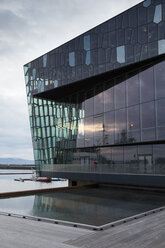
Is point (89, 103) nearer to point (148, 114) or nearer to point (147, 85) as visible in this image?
point (147, 85)

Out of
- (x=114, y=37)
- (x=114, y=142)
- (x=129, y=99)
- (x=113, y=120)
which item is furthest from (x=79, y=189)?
(x=114, y=37)

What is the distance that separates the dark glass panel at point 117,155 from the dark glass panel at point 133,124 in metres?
2.68

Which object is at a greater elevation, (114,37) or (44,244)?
(114,37)

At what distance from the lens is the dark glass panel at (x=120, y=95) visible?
2923 centimetres

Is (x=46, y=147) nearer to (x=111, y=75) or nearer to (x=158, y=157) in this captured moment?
(x=111, y=75)

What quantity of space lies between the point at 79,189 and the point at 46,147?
1036cm

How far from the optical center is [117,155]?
30516mm

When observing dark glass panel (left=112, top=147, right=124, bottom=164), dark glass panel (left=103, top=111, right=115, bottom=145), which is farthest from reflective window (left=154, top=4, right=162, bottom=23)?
dark glass panel (left=112, top=147, right=124, bottom=164)

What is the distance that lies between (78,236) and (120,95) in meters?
23.1

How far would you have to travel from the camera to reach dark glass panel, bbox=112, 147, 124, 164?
30045 mm

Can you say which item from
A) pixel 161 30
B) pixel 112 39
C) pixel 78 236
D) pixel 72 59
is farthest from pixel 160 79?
pixel 78 236

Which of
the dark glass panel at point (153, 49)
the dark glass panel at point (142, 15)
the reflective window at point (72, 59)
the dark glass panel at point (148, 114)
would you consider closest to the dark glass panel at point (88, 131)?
the reflective window at point (72, 59)

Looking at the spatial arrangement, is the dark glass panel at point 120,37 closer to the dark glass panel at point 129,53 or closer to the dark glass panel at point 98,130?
the dark glass panel at point 129,53

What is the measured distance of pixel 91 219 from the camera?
15906mm
